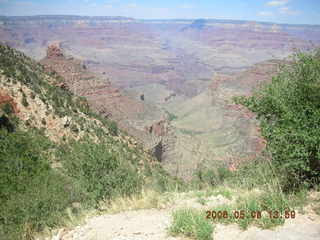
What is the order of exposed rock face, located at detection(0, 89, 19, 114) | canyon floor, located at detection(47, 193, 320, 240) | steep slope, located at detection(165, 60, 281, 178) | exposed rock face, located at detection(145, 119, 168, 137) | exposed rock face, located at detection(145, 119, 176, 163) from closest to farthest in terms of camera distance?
canyon floor, located at detection(47, 193, 320, 240) < exposed rock face, located at detection(0, 89, 19, 114) < exposed rock face, located at detection(145, 119, 176, 163) < steep slope, located at detection(165, 60, 281, 178) < exposed rock face, located at detection(145, 119, 168, 137)

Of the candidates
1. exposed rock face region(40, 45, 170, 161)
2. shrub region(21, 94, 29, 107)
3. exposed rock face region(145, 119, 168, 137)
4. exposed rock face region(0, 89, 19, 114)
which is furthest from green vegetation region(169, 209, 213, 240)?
exposed rock face region(145, 119, 168, 137)

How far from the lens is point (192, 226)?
5.31 metres

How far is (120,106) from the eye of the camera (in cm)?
6944

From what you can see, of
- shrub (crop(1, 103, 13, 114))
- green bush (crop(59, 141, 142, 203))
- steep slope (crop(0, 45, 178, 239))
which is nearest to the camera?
green bush (crop(59, 141, 142, 203))

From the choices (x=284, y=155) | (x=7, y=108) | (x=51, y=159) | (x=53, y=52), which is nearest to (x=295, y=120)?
(x=284, y=155)

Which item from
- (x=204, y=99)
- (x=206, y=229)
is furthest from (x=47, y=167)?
(x=204, y=99)

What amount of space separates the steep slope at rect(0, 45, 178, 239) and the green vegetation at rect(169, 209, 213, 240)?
2.91 meters

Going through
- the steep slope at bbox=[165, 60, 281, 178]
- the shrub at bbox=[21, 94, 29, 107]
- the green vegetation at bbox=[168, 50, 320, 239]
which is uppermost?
the green vegetation at bbox=[168, 50, 320, 239]

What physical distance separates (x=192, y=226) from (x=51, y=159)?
1549cm

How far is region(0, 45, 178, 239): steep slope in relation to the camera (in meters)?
8.77

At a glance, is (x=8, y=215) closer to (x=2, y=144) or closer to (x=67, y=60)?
(x=2, y=144)

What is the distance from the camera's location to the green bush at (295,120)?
664 cm
